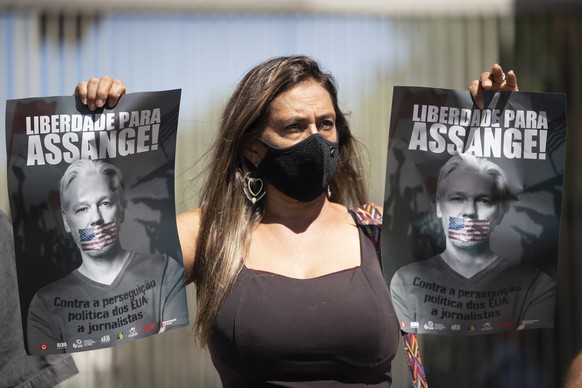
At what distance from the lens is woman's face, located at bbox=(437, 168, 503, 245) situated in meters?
2.89

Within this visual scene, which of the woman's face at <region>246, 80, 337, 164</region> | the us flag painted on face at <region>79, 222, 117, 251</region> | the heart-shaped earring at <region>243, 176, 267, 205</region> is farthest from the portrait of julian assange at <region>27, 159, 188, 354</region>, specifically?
the woman's face at <region>246, 80, 337, 164</region>

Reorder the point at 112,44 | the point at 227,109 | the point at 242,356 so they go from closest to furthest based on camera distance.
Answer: the point at 242,356 → the point at 227,109 → the point at 112,44

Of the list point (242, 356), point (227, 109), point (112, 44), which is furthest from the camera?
point (112, 44)

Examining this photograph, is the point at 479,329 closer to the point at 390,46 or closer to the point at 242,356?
the point at 242,356

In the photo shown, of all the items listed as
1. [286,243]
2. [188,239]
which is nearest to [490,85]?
[286,243]

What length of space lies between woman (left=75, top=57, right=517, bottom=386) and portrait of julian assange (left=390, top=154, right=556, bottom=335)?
0.10 m

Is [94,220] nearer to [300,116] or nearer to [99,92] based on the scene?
[99,92]

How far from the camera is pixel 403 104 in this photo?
9.49 feet

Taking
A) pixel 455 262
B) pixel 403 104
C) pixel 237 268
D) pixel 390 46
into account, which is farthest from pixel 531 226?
pixel 390 46

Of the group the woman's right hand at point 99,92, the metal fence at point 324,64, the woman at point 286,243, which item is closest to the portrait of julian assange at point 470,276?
the woman at point 286,243

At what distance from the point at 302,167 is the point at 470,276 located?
2.00 feet

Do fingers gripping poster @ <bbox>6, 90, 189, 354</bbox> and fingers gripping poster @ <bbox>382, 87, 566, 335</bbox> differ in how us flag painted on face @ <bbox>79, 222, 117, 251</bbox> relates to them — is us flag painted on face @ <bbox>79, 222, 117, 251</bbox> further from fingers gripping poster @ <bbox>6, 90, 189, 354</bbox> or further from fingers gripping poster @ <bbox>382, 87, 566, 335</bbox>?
fingers gripping poster @ <bbox>382, 87, 566, 335</bbox>

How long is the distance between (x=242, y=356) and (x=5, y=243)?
776mm

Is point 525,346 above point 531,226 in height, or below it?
below
